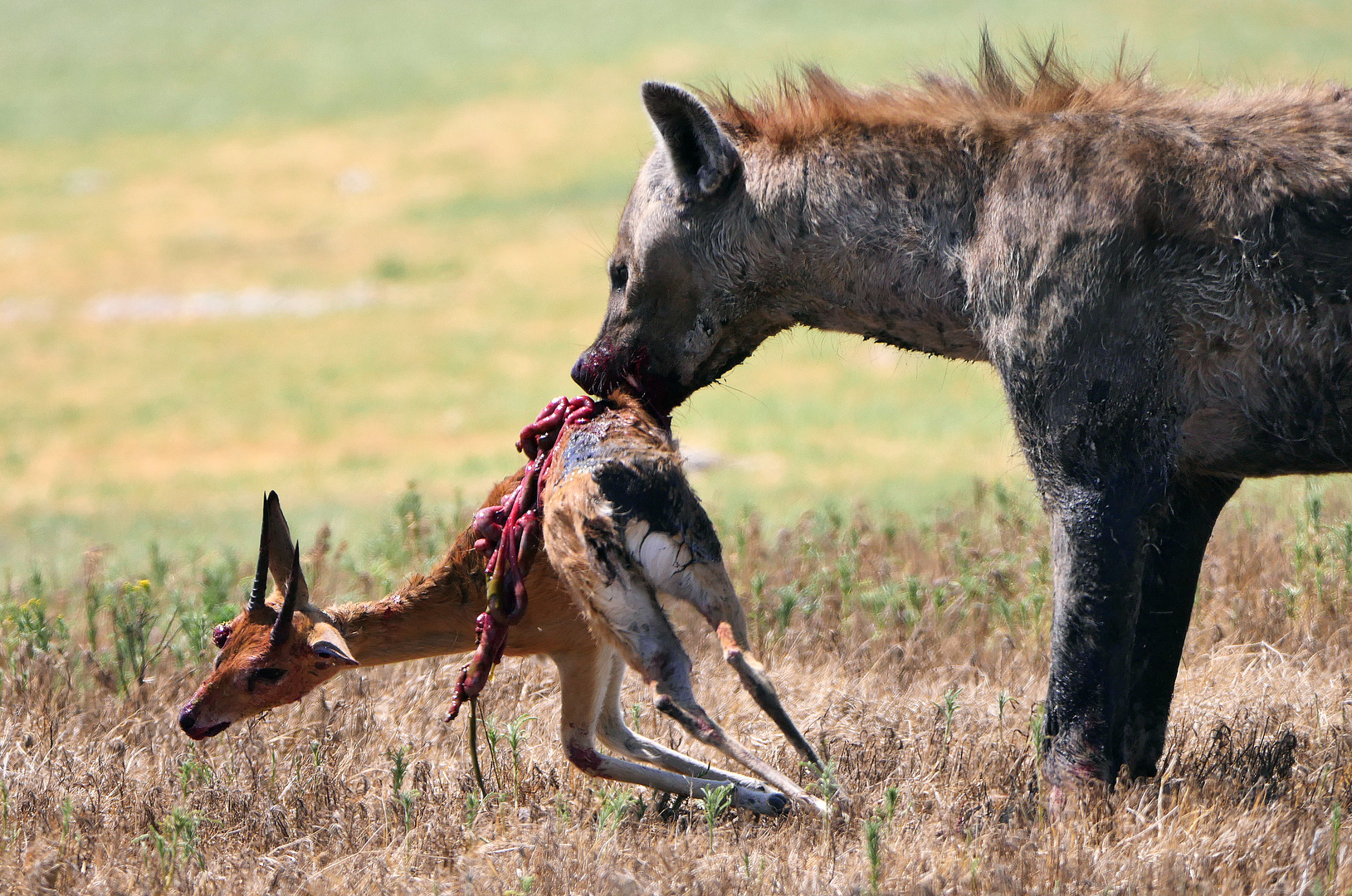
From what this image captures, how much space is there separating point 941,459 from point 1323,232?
536 inches

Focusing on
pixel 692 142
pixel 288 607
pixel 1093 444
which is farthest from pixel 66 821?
pixel 1093 444

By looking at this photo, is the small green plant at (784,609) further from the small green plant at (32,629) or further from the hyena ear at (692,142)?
the small green plant at (32,629)

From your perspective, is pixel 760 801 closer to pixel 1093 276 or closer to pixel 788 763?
pixel 788 763

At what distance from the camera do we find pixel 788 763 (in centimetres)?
567

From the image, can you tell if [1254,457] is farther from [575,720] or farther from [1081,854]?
[575,720]

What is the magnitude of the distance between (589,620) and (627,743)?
102cm

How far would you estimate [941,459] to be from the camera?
1803 centimetres

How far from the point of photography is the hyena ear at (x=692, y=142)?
17.2ft

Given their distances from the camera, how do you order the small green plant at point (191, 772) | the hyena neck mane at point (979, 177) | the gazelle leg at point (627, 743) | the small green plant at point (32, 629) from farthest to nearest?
the small green plant at point (32, 629) < the gazelle leg at point (627, 743) < the small green plant at point (191, 772) < the hyena neck mane at point (979, 177)

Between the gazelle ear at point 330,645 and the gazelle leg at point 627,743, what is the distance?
95 centimetres

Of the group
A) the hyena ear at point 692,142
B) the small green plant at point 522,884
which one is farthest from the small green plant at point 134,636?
the hyena ear at point 692,142

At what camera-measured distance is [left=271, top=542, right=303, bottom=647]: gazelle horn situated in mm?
5211

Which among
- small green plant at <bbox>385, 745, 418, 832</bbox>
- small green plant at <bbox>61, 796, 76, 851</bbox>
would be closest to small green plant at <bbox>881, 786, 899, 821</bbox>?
small green plant at <bbox>385, 745, 418, 832</bbox>

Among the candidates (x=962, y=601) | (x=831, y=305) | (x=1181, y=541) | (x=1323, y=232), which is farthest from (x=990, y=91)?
(x=962, y=601)
